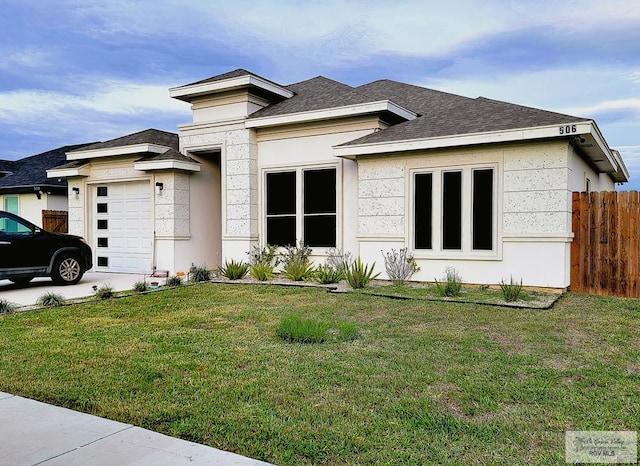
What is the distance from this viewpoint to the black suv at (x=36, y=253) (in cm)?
1120

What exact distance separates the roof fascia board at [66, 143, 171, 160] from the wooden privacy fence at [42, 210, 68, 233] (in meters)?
4.02

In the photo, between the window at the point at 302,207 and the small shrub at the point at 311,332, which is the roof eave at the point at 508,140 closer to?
the window at the point at 302,207

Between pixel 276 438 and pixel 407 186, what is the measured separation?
8918mm

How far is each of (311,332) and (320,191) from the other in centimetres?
733

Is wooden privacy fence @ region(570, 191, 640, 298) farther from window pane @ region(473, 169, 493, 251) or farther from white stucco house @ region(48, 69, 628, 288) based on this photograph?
window pane @ region(473, 169, 493, 251)

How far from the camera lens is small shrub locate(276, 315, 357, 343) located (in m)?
6.26

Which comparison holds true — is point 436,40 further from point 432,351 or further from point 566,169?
point 432,351

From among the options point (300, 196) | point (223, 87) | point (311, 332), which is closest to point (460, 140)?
point (300, 196)

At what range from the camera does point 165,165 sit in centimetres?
1385

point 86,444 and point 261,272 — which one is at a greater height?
point 261,272

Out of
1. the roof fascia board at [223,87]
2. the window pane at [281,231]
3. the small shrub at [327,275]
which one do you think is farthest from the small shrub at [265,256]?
the roof fascia board at [223,87]

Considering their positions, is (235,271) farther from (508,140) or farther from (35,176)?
(35,176)

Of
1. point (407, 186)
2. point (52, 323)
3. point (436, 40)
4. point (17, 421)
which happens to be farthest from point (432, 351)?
point (436, 40)

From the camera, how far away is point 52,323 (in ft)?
24.9
